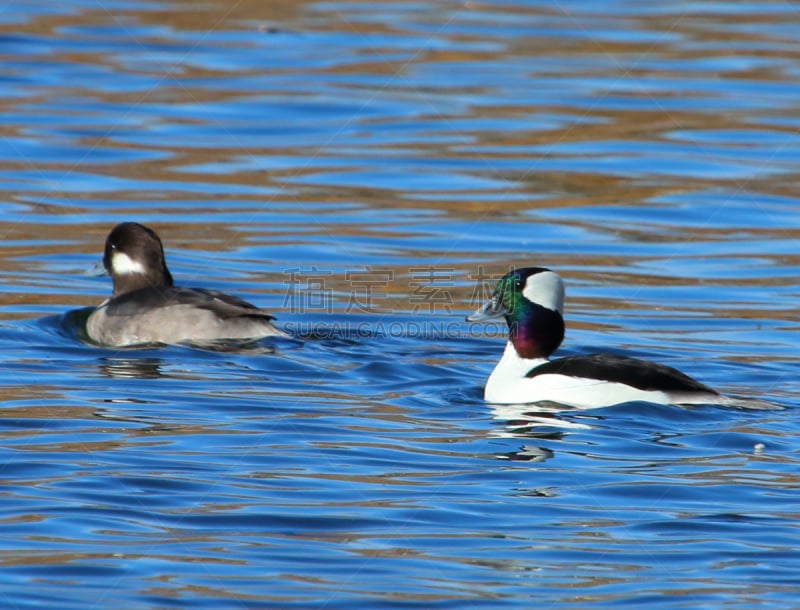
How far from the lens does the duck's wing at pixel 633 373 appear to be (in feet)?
31.2

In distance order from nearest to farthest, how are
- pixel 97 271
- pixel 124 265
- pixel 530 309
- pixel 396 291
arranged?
pixel 530 309
pixel 124 265
pixel 97 271
pixel 396 291

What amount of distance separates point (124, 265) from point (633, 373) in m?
4.64

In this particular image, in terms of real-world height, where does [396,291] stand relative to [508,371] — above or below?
above

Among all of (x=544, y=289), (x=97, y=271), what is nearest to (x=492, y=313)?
(x=544, y=289)

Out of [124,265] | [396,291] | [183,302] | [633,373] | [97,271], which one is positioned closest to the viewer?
[633,373]

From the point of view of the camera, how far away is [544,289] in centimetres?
1024

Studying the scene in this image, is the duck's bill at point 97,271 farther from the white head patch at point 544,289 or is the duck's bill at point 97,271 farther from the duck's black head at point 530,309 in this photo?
the white head patch at point 544,289

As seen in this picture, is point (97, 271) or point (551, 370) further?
point (97, 271)

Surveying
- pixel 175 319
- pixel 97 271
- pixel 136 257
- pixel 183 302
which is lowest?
pixel 175 319

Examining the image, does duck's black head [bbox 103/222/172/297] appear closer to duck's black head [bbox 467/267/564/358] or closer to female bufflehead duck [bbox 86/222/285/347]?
female bufflehead duck [bbox 86/222/285/347]


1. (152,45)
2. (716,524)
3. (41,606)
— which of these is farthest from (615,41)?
(41,606)

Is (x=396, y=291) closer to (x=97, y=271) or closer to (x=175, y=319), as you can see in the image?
A: (x=175, y=319)

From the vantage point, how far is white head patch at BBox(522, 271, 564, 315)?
1023 centimetres

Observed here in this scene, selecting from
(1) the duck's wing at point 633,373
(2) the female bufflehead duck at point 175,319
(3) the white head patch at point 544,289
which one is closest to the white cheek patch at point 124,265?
(2) the female bufflehead duck at point 175,319
